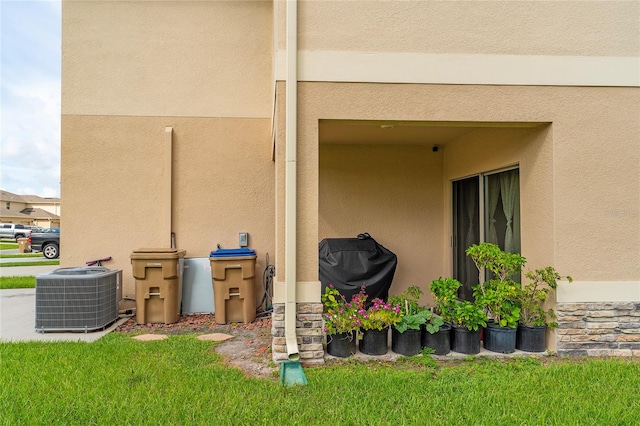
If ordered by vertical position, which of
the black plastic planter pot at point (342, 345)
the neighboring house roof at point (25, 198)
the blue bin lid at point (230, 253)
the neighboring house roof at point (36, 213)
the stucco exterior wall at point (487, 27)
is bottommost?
the black plastic planter pot at point (342, 345)

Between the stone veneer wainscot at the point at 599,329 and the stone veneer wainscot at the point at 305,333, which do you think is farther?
the stone veneer wainscot at the point at 599,329

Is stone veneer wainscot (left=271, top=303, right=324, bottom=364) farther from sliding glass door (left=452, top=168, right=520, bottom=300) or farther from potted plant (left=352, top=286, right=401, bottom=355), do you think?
sliding glass door (left=452, top=168, right=520, bottom=300)

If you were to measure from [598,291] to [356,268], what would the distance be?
9.87ft

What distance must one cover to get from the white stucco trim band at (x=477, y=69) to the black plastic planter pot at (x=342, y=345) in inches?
109

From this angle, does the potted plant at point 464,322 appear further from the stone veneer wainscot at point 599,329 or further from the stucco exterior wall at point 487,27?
the stucco exterior wall at point 487,27

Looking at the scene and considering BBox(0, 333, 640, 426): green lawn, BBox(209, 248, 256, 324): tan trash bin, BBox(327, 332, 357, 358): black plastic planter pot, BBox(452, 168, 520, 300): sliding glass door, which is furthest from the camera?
BBox(209, 248, 256, 324): tan trash bin

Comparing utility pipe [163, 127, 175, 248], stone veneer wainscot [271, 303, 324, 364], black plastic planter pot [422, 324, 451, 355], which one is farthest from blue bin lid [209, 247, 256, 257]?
black plastic planter pot [422, 324, 451, 355]

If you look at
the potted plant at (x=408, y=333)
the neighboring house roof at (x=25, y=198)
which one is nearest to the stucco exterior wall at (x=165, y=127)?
the potted plant at (x=408, y=333)

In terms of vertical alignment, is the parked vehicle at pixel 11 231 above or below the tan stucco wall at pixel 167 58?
below

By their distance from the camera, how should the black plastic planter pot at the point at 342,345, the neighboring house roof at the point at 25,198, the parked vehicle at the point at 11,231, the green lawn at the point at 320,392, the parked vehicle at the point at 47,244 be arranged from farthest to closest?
the neighboring house roof at the point at 25,198, the parked vehicle at the point at 11,231, the parked vehicle at the point at 47,244, the black plastic planter pot at the point at 342,345, the green lawn at the point at 320,392

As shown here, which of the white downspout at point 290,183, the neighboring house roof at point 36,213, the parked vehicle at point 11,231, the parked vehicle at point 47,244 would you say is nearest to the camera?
the white downspout at point 290,183

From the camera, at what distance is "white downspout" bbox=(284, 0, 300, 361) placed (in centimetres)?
387

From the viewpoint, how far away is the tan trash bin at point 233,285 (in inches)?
226

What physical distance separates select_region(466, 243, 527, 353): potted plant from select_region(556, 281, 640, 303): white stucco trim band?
1.49ft
